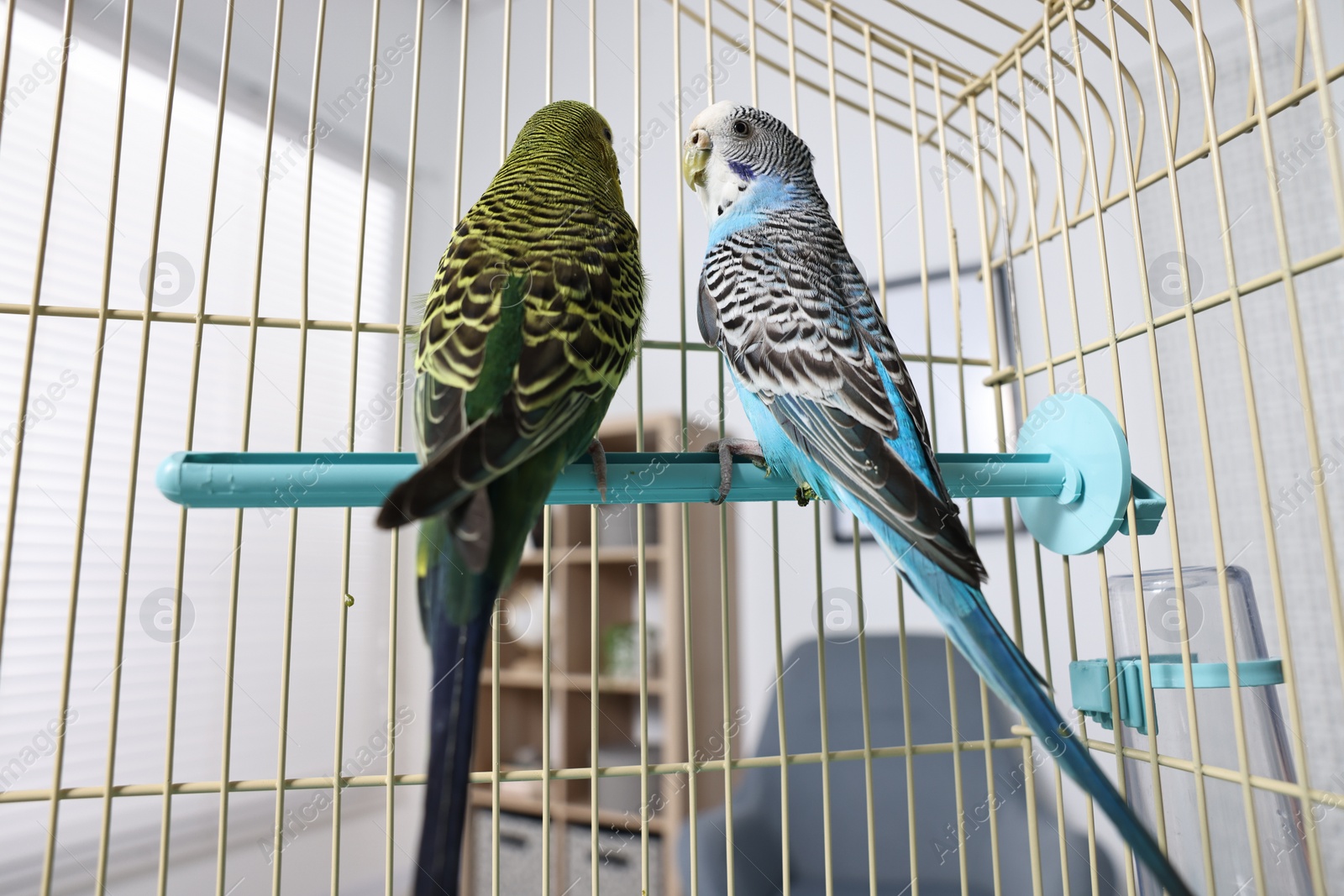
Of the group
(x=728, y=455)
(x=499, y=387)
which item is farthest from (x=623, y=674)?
(x=499, y=387)

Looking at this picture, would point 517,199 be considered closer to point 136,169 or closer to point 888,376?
point 888,376

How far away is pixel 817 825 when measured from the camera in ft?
7.47

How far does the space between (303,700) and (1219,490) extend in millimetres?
3298

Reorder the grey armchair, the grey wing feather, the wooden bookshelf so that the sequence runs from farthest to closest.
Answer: the wooden bookshelf, the grey armchair, the grey wing feather

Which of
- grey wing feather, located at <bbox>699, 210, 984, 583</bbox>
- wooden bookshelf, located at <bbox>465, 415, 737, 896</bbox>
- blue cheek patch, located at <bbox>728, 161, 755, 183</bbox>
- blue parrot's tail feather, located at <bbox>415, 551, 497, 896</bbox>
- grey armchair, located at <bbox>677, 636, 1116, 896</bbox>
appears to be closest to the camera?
blue parrot's tail feather, located at <bbox>415, 551, 497, 896</bbox>

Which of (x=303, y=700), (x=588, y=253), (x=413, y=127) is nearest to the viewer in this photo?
(x=588, y=253)

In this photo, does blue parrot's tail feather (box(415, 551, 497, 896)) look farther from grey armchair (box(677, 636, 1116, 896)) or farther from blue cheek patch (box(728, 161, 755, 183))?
grey armchair (box(677, 636, 1116, 896))

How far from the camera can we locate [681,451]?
2.89 feet

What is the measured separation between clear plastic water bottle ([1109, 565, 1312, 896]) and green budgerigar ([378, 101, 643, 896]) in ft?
2.23

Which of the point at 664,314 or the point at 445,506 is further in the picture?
the point at 664,314

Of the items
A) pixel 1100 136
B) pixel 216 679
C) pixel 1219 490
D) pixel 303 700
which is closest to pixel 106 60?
pixel 216 679

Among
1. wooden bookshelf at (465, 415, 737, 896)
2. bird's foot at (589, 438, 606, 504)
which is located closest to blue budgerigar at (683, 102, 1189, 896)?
bird's foot at (589, 438, 606, 504)

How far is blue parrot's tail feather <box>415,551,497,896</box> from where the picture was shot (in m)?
0.46

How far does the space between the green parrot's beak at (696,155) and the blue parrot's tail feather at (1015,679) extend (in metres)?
0.84
